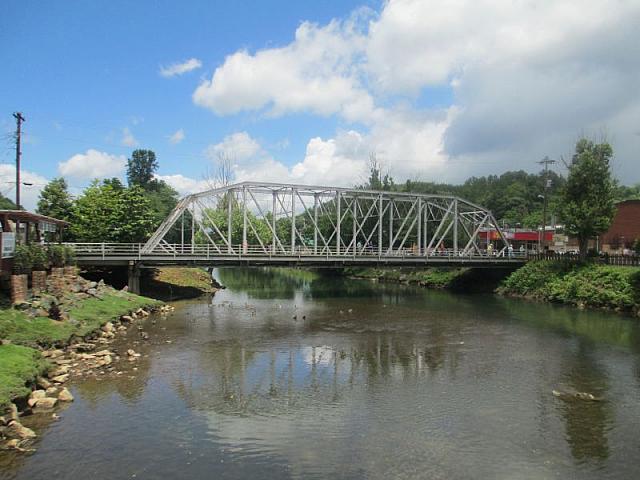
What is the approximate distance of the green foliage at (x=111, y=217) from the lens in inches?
1977

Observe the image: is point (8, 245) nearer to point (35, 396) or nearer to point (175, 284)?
point (35, 396)

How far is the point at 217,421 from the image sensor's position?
50.4 feet

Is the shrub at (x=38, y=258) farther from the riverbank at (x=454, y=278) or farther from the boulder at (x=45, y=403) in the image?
the riverbank at (x=454, y=278)

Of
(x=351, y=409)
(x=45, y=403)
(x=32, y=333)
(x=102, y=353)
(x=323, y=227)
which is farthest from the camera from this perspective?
(x=323, y=227)

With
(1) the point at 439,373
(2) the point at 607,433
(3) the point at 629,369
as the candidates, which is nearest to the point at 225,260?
(1) the point at 439,373

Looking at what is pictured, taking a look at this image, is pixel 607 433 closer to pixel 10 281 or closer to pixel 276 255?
pixel 10 281

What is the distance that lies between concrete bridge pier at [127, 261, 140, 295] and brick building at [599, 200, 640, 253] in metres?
54.1

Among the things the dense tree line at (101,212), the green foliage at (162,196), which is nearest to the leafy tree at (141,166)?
the green foliage at (162,196)

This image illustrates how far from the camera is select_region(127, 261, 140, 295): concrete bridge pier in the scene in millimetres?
42156

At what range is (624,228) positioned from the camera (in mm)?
61469

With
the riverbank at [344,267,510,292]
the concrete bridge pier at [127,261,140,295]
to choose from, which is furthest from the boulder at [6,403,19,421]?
the riverbank at [344,267,510,292]

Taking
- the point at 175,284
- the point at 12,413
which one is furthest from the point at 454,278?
the point at 12,413

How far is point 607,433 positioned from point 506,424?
2.86 m

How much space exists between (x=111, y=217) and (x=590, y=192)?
47.7m
